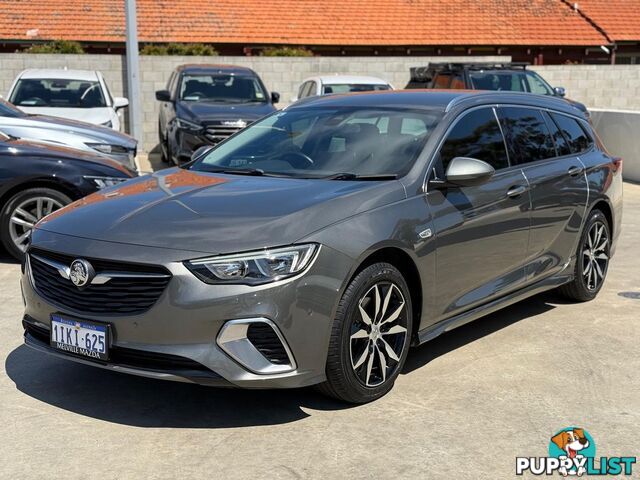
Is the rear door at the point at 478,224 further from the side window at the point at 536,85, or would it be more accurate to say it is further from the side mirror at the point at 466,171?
the side window at the point at 536,85

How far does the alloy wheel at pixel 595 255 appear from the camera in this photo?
7039 mm

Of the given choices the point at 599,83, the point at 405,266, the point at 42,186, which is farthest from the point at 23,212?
the point at 599,83

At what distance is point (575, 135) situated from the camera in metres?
7.09

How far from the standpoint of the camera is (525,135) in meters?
6.40

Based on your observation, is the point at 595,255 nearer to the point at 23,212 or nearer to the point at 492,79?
the point at 23,212

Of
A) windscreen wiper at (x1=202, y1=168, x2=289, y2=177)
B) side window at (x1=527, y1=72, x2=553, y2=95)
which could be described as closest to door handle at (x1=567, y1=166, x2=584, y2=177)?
windscreen wiper at (x1=202, y1=168, x2=289, y2=177)

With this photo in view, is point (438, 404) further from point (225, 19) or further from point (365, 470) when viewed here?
point (225, 19)

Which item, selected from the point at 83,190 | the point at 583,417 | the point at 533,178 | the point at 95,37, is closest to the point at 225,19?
the point at 95,37

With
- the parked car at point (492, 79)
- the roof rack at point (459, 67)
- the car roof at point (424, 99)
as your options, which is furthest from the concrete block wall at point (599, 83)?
the car roof at point (424, 99)

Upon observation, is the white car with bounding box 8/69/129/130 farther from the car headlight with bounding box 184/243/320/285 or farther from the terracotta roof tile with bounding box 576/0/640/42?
the terracotta roof tile with bounding box 576/0/640/42

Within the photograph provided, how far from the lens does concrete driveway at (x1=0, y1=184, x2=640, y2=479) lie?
4125mm

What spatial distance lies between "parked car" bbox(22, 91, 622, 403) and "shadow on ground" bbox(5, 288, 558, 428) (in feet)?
1.06

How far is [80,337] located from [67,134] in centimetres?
688

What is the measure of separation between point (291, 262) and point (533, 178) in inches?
96.0
